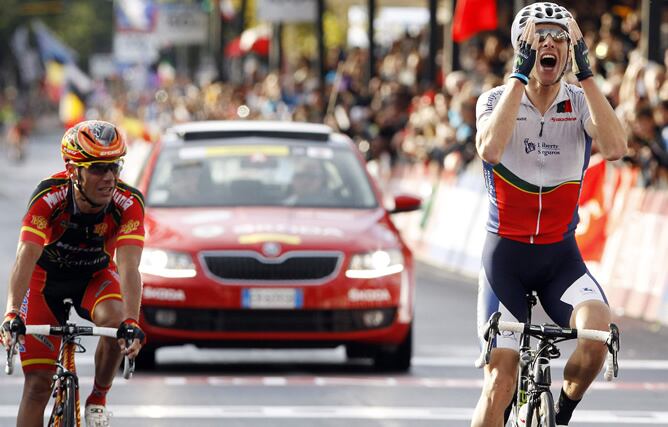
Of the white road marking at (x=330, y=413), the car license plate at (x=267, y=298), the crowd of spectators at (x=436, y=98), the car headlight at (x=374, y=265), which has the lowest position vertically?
the crowd of spectators at (x=436, y=98)

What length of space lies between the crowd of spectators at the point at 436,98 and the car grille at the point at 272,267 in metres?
5.46

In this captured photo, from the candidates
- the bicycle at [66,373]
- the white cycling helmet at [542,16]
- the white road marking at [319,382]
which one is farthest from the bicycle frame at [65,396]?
the white road marking at [319,382]

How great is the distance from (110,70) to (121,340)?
332 ft

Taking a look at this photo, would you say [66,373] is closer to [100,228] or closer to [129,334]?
[129,334]

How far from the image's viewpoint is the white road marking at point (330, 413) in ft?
35.8

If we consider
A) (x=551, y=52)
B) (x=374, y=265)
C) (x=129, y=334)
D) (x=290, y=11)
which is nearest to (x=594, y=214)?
(x=374, y=265)

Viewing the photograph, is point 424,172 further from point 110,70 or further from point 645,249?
point 110,70

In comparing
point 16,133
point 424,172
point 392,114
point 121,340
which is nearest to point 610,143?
point 121,340

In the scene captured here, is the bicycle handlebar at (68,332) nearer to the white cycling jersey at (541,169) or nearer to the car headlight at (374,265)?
the white cycling jersey at (541,169)

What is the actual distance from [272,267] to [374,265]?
0.68 metres

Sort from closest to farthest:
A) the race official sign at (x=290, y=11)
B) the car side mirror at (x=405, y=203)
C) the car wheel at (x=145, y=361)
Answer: the car wheel at (x=145, y=361) < the car side mirror at (x=405, y=203) < the race official sign at (x=290, y=11)

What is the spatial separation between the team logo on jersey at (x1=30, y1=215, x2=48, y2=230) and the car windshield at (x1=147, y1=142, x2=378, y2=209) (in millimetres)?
5501

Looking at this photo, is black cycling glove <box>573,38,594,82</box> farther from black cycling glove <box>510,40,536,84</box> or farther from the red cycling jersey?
the red cycling jersey

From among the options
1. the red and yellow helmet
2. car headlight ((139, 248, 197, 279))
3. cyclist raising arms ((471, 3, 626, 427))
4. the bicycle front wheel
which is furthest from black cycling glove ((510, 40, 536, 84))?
car headlight ((139, 248, 197, 279))
